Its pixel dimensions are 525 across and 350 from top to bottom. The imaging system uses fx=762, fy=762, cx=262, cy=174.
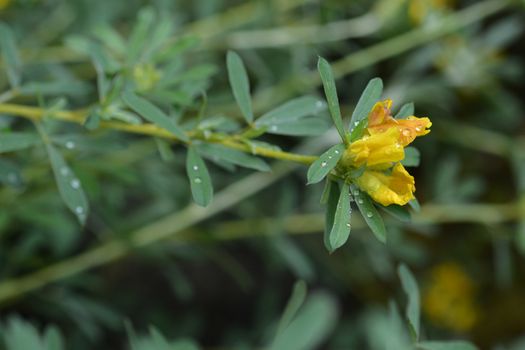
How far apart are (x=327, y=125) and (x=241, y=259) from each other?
150 cm

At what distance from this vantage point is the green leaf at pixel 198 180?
88 centimetres

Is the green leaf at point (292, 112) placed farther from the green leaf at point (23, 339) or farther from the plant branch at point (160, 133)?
the green leaf at point (23, 339)

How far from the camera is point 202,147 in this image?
971mm

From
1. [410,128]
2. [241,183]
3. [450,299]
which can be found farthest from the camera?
[450,299]

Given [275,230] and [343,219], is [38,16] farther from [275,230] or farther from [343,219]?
[343,219]

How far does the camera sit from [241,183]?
1.79 m

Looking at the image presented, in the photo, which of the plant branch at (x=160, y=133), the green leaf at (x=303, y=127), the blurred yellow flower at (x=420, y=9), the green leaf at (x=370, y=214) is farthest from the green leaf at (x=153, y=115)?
the blurred yellow flower at (x=420, y=9)

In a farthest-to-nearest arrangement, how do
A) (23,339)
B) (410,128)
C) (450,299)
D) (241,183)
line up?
(450,299) → (241,183) → (23,339) → (410,128)

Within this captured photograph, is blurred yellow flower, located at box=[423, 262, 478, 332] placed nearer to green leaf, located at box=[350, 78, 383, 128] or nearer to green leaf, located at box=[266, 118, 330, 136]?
green leaf, located at box=[266, 118, 330, 136]

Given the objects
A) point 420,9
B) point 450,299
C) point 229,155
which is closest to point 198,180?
point 229,155

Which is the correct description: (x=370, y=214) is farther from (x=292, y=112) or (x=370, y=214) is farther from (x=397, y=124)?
(x=292, y=112)

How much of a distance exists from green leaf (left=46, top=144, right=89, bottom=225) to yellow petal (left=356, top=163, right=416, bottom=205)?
0.37 metres

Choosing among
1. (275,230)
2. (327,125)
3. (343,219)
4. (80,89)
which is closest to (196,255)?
(275,230)

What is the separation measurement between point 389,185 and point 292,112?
0.23 meters
